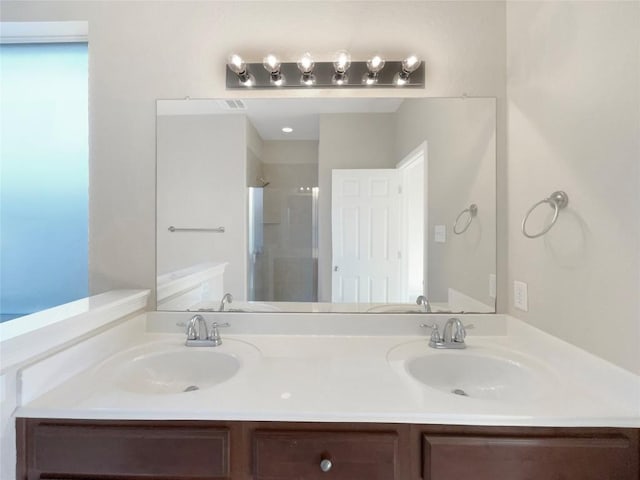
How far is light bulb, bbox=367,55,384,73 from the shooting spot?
51.7 inches

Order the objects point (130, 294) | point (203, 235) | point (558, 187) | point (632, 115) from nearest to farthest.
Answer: point (632, 115) → point (558, 187) → point (130, 294) → point (203, 235)

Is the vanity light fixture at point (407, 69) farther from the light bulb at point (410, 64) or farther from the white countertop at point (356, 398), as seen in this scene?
the white countertop at point (356, 398)

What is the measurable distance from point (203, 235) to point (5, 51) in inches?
54.8

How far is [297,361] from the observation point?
113cm

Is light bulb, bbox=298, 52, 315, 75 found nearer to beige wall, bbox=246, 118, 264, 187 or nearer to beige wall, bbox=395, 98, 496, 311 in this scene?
beige wall, bbox=246, 118, 264, 187

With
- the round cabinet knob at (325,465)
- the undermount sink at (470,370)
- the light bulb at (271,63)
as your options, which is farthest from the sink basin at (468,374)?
the light bulb at (271,63)

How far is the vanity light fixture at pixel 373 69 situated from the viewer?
1.32m

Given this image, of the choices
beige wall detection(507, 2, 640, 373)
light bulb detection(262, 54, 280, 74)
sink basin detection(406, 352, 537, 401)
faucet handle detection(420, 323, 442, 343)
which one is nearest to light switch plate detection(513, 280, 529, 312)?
beige wall detection(507, 2, 640, 373)

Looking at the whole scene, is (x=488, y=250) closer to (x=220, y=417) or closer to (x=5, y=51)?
(x=220, y=417)

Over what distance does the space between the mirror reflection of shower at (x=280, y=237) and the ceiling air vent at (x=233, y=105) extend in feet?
0.67

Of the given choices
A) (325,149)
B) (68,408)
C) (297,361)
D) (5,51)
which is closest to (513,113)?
(325,149)

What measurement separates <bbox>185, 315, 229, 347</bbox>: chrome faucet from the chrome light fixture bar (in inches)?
42.7

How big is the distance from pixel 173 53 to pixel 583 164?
5.62 feet

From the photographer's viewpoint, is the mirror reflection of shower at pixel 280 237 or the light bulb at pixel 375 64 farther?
the mirror reflection of shower at pixel 280 237
